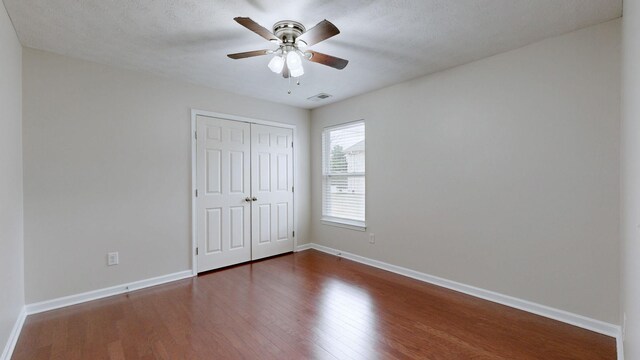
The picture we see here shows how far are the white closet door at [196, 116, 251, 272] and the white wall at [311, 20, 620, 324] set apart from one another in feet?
6.35

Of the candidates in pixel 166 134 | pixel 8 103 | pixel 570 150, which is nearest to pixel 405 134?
pixel 570 150

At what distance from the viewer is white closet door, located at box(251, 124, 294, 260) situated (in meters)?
4.29

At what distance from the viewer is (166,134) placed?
346 cm

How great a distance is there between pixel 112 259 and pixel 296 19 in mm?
3040

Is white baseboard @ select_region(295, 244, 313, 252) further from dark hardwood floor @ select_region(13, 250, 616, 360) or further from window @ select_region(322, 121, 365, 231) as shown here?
dark hardwood floor @ select_region(13, 250, 616, 360)

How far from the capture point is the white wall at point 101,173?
2.70 m

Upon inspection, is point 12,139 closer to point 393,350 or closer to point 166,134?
point 166,134

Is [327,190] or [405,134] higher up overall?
[405,134]

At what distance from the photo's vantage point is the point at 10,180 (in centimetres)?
216

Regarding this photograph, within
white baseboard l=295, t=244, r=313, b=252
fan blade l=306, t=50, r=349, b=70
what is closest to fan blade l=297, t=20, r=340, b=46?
fan blade l=306, t=50, r=349, b=70

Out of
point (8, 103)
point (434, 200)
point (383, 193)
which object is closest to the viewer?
point (8, 103)

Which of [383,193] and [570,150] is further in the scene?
[383,193]

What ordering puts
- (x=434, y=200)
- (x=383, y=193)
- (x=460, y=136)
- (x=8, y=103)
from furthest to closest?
(x=383, y=193) < (x=434, y=200) < (x=460, y=136) < (x=8, y=103)

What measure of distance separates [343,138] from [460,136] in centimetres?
185
